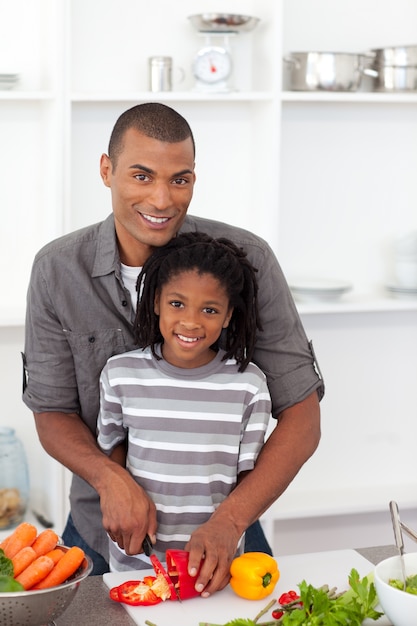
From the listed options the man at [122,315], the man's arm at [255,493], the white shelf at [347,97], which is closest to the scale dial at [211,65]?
the white shelf at [347,97]

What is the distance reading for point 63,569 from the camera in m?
1.40

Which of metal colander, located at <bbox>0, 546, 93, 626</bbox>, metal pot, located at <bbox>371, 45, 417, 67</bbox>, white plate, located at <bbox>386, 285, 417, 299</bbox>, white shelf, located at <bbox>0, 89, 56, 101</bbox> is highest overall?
metal pot, located at <bbox>371, 45, 417, 67</bbox>

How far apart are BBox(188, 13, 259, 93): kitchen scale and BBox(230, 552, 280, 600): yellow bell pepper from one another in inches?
66.4

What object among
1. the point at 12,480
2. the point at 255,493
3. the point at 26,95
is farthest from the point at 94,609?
the point at 26,95

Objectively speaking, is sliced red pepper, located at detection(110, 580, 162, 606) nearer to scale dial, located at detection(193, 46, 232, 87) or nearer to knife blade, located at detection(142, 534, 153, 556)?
knife blade, located at detection(142, 534, 153, 556)

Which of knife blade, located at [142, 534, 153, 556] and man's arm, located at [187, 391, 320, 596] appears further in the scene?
knife blade, located at [142, 534, 153, 556]

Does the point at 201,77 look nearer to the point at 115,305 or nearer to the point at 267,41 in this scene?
the point at 267,41

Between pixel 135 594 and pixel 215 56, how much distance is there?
1.85 metres

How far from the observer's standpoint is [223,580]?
154cm

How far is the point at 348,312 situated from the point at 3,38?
52.9 inches

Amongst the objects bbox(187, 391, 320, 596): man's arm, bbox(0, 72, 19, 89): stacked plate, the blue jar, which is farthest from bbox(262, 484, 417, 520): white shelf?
bbox(0, 72, 19, 89): stacked plate

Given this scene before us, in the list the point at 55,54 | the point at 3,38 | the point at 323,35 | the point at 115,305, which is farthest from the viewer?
the point at 323,35

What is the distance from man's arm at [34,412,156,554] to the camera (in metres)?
1.69

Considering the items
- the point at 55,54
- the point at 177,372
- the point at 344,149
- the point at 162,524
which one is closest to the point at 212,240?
the point at 177,372
